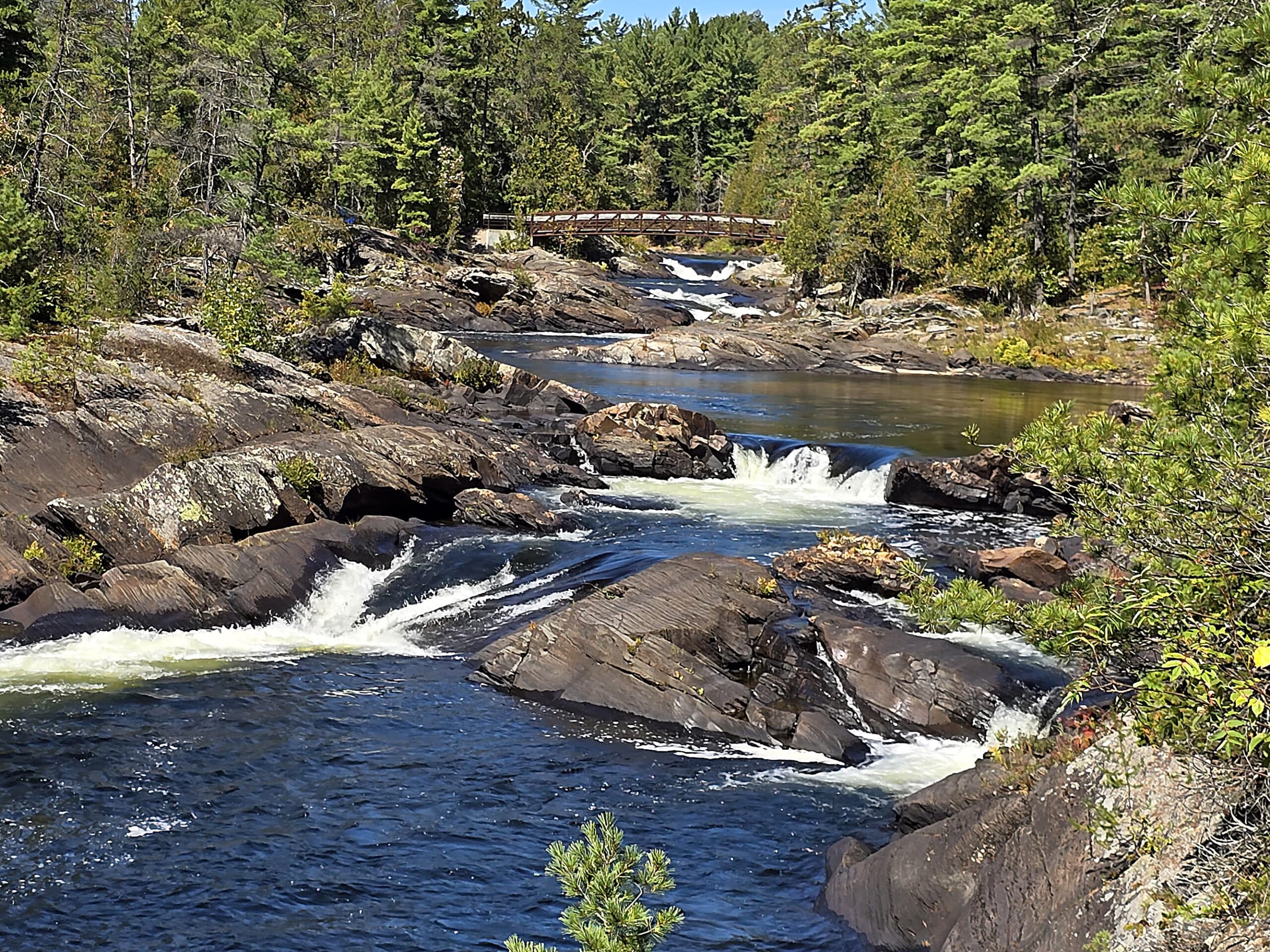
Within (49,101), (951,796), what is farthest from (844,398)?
(951,796)

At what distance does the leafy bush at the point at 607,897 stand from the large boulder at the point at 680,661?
31.6ft

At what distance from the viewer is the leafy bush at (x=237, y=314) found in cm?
2934

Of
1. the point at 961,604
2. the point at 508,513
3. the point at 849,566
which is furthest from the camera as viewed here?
the point at 508,513

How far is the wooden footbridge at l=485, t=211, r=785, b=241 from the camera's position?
80.6m

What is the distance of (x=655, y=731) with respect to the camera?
1595 centimetres

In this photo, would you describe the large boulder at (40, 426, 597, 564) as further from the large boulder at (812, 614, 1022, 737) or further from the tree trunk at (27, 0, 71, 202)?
the large boulder at (812, 614, 1022, 737)

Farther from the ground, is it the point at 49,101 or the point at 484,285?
the point at 49,101

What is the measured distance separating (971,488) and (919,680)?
1283cm

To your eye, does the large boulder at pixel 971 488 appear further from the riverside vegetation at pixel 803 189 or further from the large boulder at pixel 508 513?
the large boulder at pixel 508 513

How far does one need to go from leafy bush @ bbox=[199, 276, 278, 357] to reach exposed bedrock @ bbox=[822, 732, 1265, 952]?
70.7 feet

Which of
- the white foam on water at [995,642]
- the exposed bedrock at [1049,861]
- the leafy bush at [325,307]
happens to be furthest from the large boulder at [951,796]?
the leafy bush at [325,307]

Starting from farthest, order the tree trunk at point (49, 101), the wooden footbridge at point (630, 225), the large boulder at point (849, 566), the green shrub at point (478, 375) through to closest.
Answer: the wooden footbridge at point (630, 225) → the green shrub at point (478, 375) → the tree trunk at point (49, 101) → the large boulder at point (849, 566)

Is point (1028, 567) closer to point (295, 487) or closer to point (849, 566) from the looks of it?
point (849, 566)

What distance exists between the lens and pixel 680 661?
55.5ft
